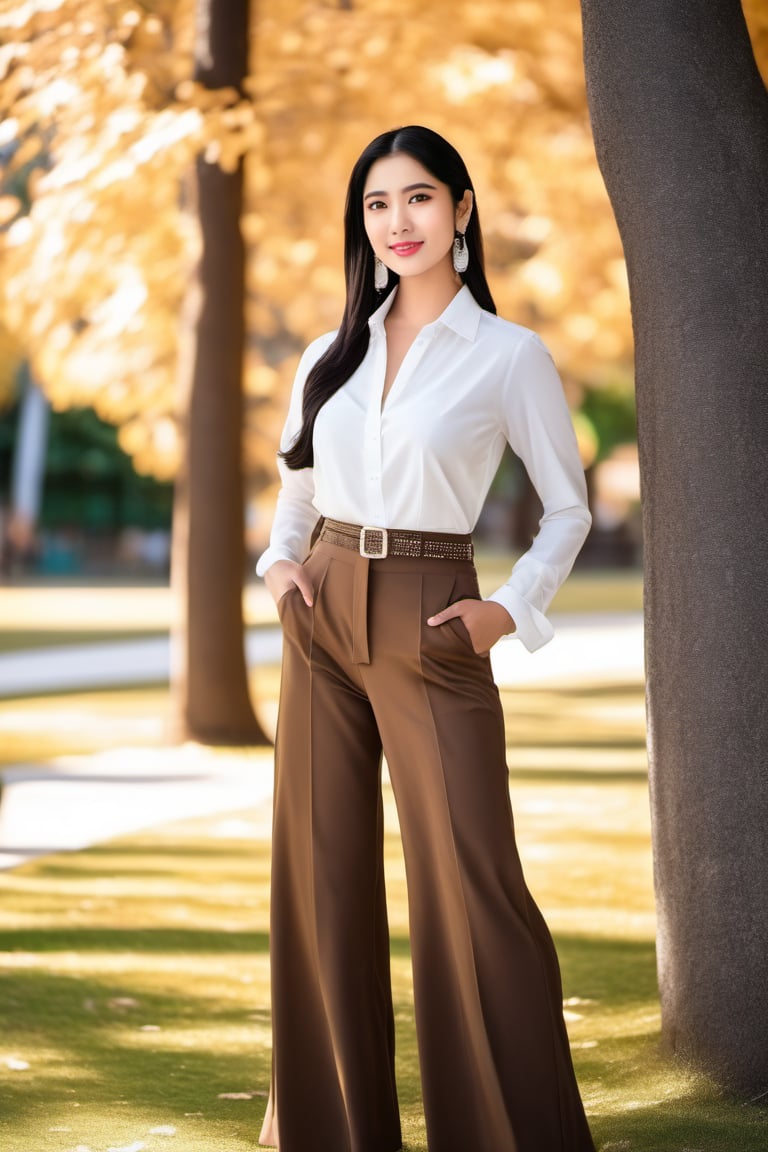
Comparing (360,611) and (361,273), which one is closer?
(360,611)

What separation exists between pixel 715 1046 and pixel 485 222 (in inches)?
537

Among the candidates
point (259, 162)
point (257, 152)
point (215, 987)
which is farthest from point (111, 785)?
point (215, 987)

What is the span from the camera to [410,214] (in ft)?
11.6

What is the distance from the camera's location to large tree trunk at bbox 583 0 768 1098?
157 inches

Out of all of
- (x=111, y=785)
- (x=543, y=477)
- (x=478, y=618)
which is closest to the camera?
(x=478, y=618)

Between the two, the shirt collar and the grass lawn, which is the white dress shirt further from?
the grass lawn

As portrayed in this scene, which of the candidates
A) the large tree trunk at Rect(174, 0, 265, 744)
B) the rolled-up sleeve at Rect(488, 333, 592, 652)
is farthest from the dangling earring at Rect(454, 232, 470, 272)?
the large tree trunk at Rect(174, 0, 265, 744)

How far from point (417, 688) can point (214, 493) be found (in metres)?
7.96

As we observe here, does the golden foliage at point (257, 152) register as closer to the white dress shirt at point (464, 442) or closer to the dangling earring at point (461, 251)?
the dangling earring at point (461, 251)

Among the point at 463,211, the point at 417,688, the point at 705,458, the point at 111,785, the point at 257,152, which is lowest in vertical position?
the point at 111,785

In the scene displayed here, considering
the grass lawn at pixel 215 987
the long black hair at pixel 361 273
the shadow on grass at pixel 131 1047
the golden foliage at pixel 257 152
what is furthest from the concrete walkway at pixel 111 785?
the long black hair at pixel 361 273

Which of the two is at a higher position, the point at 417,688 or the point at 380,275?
the point at 380,275

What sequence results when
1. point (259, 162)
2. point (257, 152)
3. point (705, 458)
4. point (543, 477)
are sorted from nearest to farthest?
point (543, 477), point (705, 458), point (257, 152), point (259, 162)

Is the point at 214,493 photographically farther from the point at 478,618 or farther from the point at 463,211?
the point at 478,618
